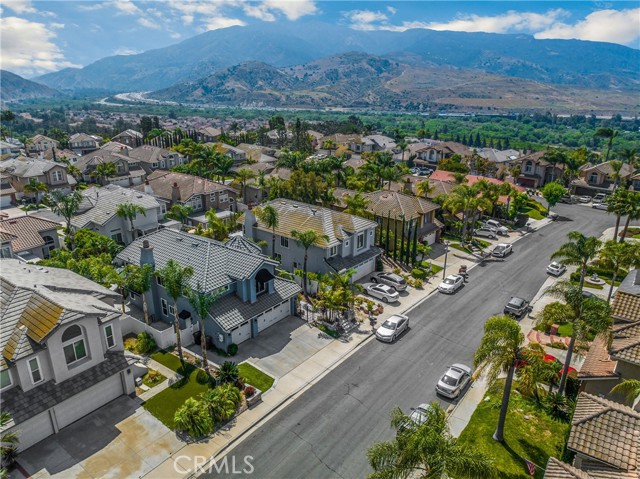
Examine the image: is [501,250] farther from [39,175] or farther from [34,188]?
[39,175]

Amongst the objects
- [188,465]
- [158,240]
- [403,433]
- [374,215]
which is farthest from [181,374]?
[374,215]

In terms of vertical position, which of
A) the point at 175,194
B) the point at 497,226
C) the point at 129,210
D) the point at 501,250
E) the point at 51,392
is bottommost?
the point at 497,226

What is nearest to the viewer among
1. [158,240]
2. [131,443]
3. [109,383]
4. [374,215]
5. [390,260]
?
[131,443]

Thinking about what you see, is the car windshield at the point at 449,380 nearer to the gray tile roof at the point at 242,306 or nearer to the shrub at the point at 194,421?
the gray tile roof at the point at 242,306

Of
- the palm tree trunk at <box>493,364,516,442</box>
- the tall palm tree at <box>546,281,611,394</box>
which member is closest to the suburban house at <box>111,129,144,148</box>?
the tall palm tree at <box>546,281,611,394</box>

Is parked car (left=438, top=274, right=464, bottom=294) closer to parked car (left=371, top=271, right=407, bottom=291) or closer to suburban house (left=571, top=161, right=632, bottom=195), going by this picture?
parked car (left=371, top=271, right=407, bottom=291)

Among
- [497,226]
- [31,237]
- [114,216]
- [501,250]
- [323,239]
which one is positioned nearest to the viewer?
[323,239]

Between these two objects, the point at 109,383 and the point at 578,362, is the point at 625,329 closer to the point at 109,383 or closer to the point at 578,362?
the point at 578,362

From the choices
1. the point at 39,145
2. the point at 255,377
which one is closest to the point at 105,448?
the point at 255,377
